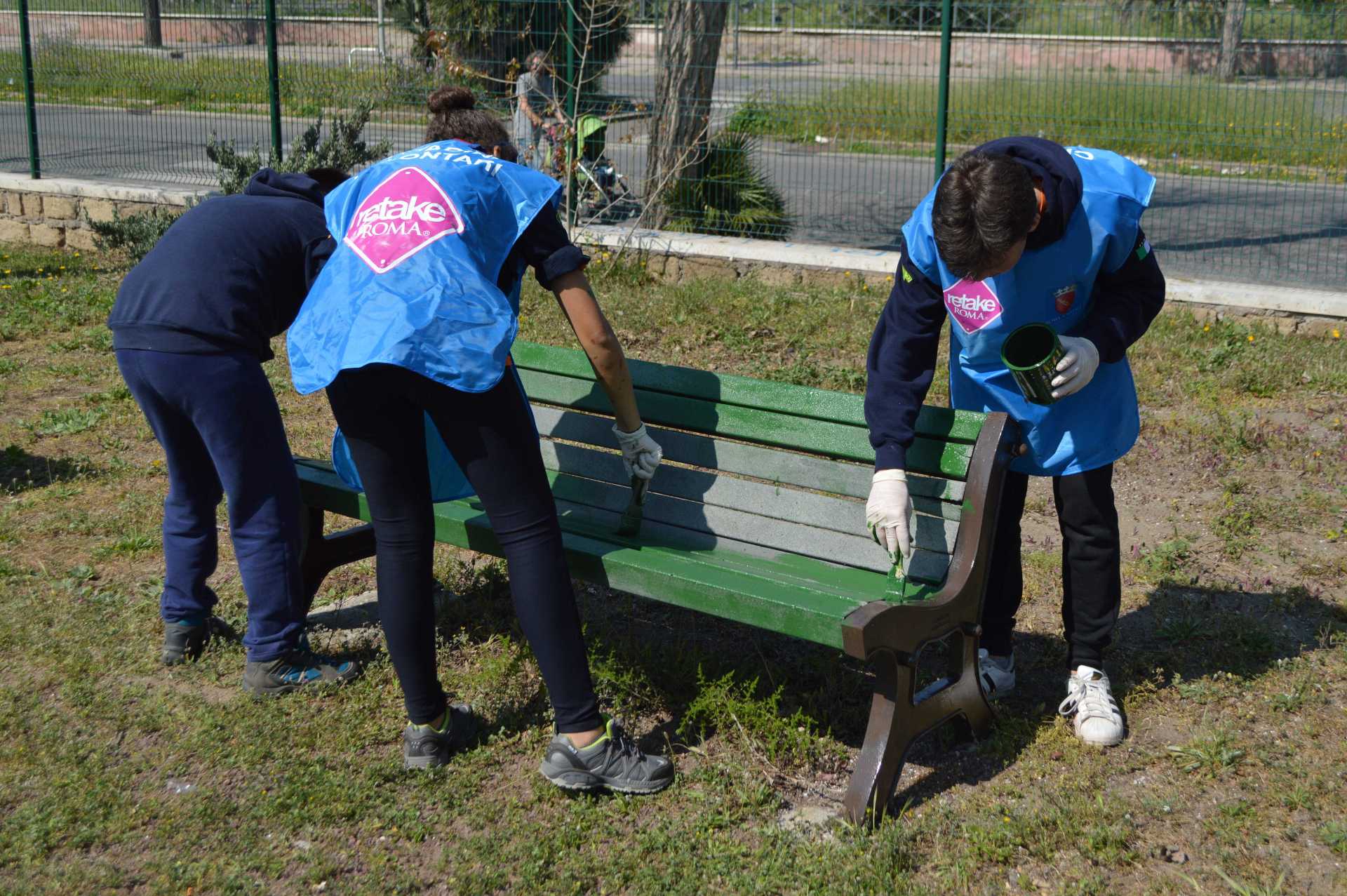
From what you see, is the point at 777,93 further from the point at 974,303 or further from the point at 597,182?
the point at 974,303

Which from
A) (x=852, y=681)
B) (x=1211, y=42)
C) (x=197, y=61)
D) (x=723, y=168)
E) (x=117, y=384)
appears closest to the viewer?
(x=852, y=681)

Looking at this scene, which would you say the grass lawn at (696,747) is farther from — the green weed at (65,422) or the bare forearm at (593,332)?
the bare forearm at (593,332)

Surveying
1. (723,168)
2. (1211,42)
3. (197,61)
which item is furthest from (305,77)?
(1211,42)

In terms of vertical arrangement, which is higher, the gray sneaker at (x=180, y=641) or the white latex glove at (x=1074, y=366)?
the white latex glove at (x=1074, y=366)

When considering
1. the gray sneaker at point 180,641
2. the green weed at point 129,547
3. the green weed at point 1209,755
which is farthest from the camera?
the green weed at point 129,547

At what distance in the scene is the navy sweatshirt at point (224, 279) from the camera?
128 inches

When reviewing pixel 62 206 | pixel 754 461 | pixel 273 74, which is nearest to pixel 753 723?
pixel 754 461

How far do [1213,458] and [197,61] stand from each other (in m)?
7.79

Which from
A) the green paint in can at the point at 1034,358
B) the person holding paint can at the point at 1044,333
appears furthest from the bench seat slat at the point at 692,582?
the green paint in can at the point at 1034,358

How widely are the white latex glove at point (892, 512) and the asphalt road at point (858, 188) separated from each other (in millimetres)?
5031

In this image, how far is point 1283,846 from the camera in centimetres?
279

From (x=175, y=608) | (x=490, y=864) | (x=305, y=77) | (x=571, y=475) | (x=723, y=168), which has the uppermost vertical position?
(x=305, y=77)

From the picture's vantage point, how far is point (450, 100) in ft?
10.4

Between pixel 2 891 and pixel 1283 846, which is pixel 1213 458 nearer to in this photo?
pixel 1283 846
